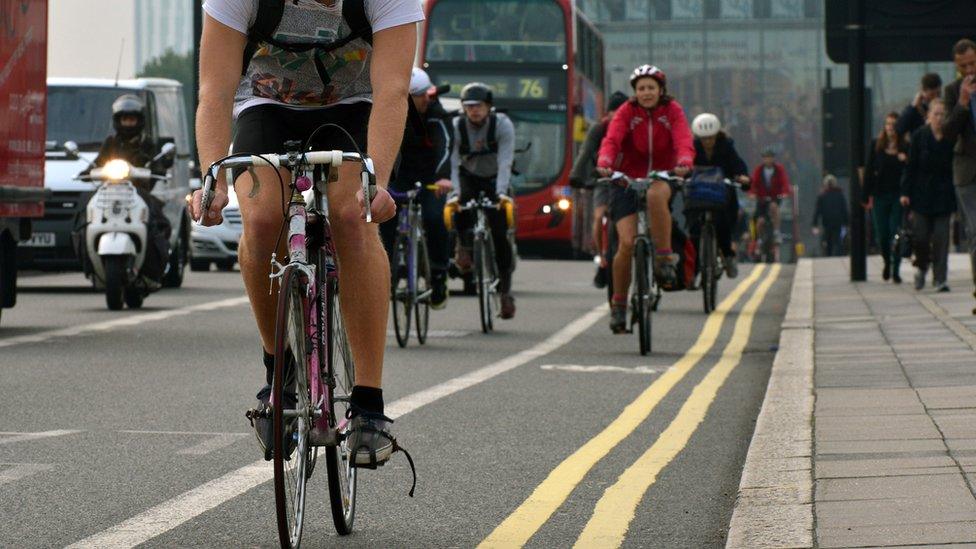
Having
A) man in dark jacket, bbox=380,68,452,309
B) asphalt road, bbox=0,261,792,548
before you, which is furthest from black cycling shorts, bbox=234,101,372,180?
man in dark jacket, bbox=380,68,452,309

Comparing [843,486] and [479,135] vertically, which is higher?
[479,135]

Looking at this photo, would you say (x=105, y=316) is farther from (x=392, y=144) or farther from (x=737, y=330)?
(x=392, y=144)

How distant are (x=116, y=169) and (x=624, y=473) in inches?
380

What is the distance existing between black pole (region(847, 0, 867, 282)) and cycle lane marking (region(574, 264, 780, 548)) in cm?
795

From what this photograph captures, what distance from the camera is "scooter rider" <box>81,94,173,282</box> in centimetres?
1600

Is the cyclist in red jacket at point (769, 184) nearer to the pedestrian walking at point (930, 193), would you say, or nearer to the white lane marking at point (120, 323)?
the pedestrian walking at point (930, 193)

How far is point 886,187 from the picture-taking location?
64.6 feet

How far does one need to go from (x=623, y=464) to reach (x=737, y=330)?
746cm

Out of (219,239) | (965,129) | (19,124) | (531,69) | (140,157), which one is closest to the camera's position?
(19,124)

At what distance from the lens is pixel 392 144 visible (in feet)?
17.1

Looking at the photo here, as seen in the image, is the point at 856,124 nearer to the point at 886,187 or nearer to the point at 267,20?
the point at 886,187

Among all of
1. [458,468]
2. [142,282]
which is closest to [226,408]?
[458,468]

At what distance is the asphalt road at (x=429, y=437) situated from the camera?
5750 millimetres

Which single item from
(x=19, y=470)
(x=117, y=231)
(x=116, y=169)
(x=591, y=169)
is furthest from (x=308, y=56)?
(x=116, y=169)
